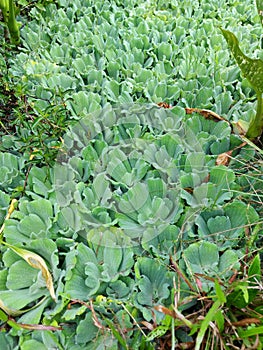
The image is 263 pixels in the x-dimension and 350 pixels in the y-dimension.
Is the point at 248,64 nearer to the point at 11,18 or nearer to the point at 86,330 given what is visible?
the point at 86,330

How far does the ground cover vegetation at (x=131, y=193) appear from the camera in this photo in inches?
35.4

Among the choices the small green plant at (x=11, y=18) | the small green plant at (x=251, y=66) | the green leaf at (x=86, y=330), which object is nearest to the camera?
the green leaf at (x=86, y=330)

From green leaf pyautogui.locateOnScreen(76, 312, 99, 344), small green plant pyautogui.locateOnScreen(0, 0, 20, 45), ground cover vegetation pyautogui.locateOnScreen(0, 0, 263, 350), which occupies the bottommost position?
green leaf pyautogui.locateOnScreen(76, 312, 99, 344)


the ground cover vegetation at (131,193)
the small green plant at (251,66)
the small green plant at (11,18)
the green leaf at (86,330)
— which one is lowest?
the green leaf at (86,330)

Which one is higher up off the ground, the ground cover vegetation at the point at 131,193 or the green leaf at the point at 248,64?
the green leaf at the point at 248,64

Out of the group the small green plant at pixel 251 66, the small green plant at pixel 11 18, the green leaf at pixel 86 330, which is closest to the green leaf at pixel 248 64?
the small green plant at pixel 251 66

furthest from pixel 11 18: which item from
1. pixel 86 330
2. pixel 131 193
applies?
pixel 86 330

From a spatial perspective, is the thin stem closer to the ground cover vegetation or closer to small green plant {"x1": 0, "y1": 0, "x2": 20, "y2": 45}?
the ground cover vegetation

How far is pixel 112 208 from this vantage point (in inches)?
42.3

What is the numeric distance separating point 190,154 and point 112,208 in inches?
9.8

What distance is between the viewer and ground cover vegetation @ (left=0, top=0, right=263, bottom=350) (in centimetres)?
90

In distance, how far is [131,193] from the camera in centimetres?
106

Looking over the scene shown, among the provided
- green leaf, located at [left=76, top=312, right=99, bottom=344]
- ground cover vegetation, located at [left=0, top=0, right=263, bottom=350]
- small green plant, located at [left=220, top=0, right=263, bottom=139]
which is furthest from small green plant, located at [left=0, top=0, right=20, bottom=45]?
green leaf, located at [left=76, top=312, right=99, bottom=344]

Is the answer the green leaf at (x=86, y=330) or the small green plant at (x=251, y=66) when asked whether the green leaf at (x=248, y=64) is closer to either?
the small green plant at (x=251, y=66)
